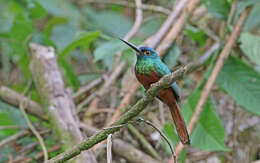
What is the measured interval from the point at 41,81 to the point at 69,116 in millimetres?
355

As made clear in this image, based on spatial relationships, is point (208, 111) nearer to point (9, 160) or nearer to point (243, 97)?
point (243, 97)

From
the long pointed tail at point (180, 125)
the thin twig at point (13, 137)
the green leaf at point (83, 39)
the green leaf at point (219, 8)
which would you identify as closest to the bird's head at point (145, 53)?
the long pointed tail at point (180, 125)

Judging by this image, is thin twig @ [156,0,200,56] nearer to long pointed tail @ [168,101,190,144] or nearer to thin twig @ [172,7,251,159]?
thin twig @ [172,7,251,159]

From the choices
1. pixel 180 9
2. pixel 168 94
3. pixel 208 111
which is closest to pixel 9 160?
pixel 168 94

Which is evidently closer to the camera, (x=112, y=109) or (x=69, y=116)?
(x=69, y=116)

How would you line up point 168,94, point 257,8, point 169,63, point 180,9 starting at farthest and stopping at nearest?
1. point 257,8
2. point 180,9
3. point 169,63
4. point 168,94

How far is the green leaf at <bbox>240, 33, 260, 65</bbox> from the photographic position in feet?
7.49

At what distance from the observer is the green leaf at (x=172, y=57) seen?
2.39 meters

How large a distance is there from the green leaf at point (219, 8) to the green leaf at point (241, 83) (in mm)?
335

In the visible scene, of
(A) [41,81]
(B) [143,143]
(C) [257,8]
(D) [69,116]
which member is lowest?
(B) [143,143]

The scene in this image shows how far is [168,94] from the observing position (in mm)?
1855

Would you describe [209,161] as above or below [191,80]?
below

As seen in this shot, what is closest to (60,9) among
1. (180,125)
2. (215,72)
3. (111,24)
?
(111,24)

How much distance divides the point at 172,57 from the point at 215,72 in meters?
0.30
